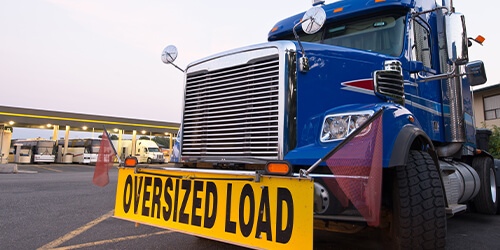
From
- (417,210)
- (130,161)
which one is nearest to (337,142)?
(417,210)

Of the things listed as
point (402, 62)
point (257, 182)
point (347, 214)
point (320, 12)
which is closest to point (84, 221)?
point (257, 182)

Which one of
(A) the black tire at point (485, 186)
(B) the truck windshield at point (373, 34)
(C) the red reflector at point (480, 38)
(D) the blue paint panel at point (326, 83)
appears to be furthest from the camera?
(A) the black tire at point (485, 186)

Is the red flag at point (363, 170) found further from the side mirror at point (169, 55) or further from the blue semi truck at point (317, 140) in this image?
the side mirror at point (169, 55)

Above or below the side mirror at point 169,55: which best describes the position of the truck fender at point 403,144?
below

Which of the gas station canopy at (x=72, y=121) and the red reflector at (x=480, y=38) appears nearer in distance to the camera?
the red reflector at (x=480, y=38)

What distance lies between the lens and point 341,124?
2656 mm

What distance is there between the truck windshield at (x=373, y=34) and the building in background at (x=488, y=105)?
19853mm

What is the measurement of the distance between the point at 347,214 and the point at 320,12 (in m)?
1.65

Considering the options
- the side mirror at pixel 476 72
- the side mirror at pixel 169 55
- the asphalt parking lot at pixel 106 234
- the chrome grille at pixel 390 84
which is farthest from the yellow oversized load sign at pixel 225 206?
the side mirror at pixel 476 72

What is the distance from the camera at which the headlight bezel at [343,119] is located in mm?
2584

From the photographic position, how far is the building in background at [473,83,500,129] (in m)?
19.8

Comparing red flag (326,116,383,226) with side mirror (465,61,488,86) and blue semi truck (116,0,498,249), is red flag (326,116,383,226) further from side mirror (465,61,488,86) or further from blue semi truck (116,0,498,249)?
side mirror (465,61,488,86)

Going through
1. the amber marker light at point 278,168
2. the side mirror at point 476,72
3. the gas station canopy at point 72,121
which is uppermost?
the gas station canopy at point 72,121

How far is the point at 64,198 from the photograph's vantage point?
6961mm
